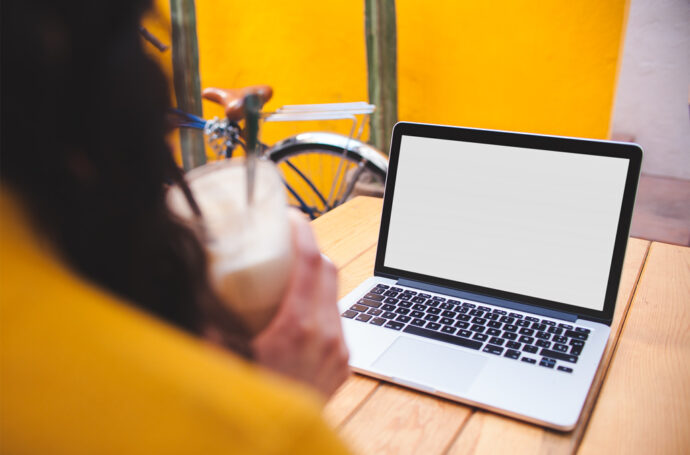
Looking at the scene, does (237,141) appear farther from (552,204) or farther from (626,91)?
(626,91)

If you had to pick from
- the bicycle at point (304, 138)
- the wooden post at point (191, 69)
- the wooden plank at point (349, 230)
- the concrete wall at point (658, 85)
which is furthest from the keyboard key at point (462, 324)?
the concrete wall at point (658, 85)

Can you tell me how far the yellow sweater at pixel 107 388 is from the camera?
19cm

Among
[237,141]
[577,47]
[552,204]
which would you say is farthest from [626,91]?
[552,204]

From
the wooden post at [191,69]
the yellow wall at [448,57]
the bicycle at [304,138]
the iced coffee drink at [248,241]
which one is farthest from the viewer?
the wooden post at [191,69]

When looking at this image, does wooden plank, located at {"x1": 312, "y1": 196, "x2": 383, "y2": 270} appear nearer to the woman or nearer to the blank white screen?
the blank white screen

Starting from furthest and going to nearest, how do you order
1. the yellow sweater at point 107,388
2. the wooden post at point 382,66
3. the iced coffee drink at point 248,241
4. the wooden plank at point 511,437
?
the wooden post at point 382,66 < the wooden plank at point 511,437 < the iced coffee drink at point 248,241 < the yellow sweater at point 107,388

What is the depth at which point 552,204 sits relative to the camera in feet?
2.67

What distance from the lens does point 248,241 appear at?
0.30 metres

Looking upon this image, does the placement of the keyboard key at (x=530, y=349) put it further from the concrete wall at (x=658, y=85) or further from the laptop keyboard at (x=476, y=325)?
the concrete wall at (x=658, y=85)

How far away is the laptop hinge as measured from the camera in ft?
2.56

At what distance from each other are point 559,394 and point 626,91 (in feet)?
8.80

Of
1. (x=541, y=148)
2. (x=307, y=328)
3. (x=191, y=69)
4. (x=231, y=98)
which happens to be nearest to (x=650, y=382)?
(x=541, y=148)

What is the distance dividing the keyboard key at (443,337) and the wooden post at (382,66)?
77.7 inches

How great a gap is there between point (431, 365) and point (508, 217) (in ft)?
0.90
